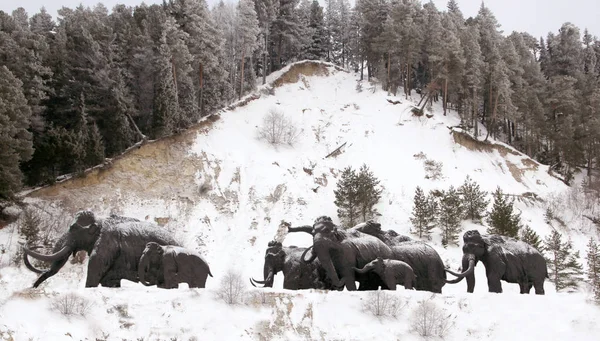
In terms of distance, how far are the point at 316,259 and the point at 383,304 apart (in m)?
3.33

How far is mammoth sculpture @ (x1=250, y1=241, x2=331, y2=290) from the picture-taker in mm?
15516

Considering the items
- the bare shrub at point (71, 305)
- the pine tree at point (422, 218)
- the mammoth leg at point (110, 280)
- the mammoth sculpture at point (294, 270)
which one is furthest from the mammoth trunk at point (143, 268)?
the pine tree at point (422, 218)

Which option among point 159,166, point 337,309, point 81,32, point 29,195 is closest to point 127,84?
point 81,32

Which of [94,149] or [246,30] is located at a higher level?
[246,30]

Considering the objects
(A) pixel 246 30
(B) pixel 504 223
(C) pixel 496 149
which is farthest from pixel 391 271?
(A) pixel 246 30

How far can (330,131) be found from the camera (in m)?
50.1

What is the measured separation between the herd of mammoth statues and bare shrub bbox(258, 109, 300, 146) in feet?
96.5

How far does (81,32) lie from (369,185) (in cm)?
2251

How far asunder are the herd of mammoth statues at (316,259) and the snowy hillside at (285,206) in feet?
3.09

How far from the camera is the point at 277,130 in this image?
46.3 m

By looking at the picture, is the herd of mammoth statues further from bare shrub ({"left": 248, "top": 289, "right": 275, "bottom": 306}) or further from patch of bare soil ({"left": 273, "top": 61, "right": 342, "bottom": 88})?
patch of bare soil ({"left": 273, "top": 61, "right": 342, "bottom": 88})

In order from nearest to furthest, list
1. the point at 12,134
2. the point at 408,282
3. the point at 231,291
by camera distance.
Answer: the point at 231,291
the point at 408,282
the point at 12,134

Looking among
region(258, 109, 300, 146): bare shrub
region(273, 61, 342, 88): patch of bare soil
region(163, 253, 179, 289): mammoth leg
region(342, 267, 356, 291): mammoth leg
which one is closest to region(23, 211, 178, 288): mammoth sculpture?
region(163, 253, 179, 289): mammoth leg

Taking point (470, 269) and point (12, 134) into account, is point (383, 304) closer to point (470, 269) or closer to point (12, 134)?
point (470, 269)
